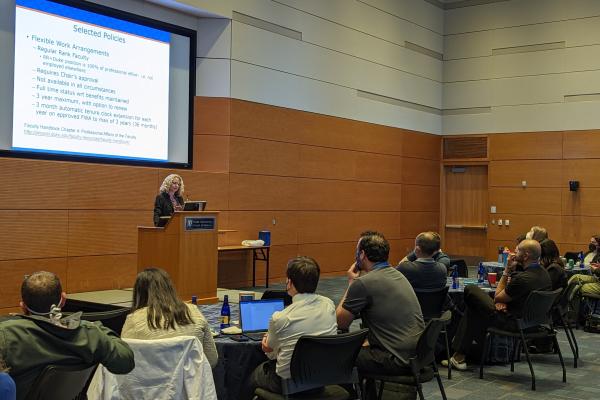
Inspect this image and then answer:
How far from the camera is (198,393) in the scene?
10.2 feet

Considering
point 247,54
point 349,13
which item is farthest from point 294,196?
point 349,13

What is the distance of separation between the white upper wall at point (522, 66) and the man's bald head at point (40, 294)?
41.1 feet

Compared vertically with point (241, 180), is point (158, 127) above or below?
above

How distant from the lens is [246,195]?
10445 mm

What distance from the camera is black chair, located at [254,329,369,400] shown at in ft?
10.9

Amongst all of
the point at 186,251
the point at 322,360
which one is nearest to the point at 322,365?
the point at 322,360

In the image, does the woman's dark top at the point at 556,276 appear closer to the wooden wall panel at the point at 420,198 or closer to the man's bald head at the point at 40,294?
the man's bald head at the point at 40,294

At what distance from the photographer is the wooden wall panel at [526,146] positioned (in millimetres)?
13633

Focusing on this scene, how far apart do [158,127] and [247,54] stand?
191cm

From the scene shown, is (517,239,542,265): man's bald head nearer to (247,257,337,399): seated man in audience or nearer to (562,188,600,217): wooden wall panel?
(247,257,337,399): seated man in audience

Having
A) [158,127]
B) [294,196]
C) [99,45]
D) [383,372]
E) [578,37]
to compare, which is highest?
[578,37]

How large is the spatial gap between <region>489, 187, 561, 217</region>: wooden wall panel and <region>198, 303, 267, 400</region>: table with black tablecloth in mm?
11085

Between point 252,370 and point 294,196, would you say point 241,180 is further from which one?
point 252,370

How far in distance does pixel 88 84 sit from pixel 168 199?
2089mm
